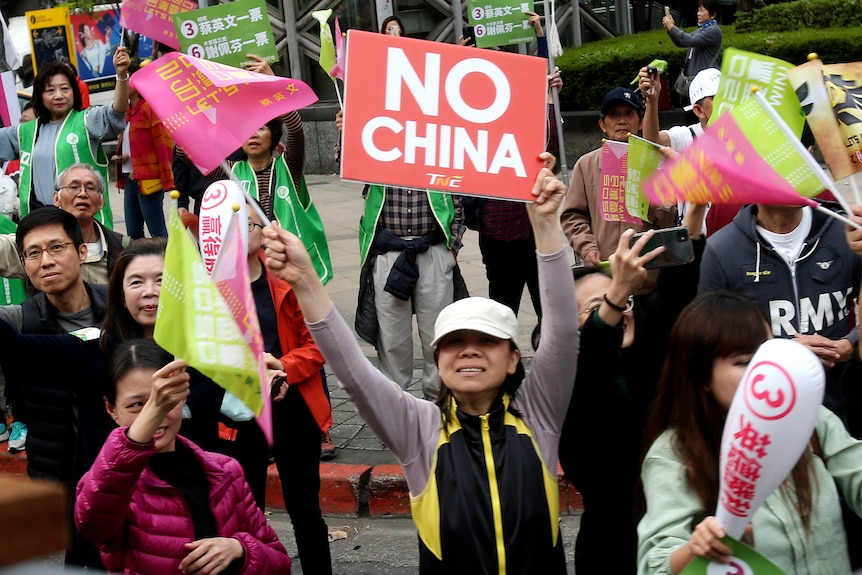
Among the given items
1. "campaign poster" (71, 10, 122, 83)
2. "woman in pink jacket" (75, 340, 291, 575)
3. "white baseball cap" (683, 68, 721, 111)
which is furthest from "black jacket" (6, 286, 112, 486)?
"campaign poster" (71, 10, 122, 83)

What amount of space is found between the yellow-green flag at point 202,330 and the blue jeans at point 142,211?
6545 millimetres

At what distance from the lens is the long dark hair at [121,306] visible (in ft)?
13.3

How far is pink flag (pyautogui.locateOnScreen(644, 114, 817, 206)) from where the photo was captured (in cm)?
328

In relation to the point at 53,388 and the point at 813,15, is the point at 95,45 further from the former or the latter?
the point at 53,388

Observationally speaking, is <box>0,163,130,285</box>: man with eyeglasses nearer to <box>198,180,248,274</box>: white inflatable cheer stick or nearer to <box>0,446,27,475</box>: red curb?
<box>0,446,27,475</box>: red curb

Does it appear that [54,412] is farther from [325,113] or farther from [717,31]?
[325,113]

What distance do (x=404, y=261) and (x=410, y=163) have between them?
109 inches

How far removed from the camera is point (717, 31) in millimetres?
11586

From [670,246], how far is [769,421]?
1.13 meters

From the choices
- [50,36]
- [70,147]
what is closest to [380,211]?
[70,147]

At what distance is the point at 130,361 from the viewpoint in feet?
11.3

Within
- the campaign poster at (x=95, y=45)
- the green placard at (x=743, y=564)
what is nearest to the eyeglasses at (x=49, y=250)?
the green placard at (x=743, y=564)

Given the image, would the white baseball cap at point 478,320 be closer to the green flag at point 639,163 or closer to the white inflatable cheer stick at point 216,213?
the white inflatable cheer stick at point 216,213

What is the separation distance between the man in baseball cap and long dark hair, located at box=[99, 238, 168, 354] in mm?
2268
